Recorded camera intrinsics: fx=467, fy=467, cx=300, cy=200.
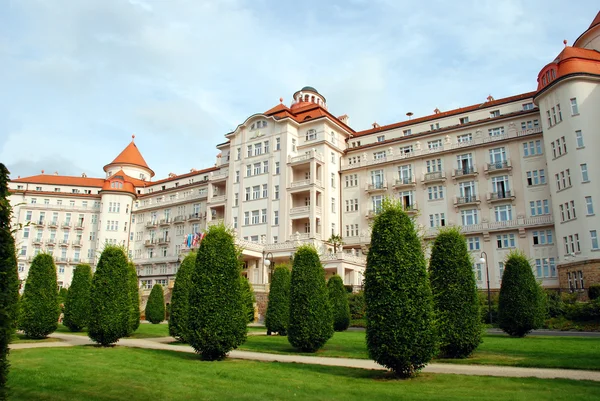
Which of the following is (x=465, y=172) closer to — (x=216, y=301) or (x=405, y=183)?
(x=405, y=183)

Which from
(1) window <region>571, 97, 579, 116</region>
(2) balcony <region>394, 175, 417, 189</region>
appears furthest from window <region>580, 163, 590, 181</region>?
(2) balcony <region>394, 175, 417, 189</region>

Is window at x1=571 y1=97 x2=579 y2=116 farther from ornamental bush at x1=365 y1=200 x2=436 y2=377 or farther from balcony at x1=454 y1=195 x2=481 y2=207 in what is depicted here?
ornamental bush at x1=365 y1=200 x2=436 y2=377

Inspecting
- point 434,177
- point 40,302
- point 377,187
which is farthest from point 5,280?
point 377,187

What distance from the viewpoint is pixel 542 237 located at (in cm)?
4209

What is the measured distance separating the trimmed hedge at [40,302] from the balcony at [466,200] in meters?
36.4

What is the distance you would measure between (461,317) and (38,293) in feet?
66.9

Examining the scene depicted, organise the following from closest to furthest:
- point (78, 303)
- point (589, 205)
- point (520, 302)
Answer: point (520, 302)
point (78, 303)
point (589, 205)

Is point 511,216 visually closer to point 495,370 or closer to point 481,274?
point 481,274

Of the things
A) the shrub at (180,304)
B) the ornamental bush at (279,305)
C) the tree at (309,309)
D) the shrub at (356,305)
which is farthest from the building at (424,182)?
the tree at (309,309)

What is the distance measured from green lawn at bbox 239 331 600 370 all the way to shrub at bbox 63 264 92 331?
12.5 m

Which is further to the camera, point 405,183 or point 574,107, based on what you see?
point 405,183

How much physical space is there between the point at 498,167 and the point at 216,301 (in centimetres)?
3748

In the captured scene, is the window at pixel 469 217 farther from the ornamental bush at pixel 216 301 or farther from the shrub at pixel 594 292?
the ornamental bush at pixel 216 301

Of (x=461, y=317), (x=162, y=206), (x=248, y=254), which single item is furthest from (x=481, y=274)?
(x=162, y=206)
